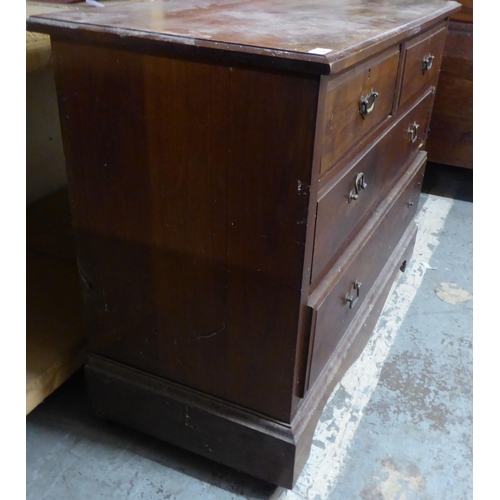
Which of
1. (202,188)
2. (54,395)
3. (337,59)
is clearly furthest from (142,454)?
(337,59)

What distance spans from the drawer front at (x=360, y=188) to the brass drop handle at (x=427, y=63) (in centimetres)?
9

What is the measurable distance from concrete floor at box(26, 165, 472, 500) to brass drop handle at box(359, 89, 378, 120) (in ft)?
2.37

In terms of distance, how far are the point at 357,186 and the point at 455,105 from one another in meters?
1.45

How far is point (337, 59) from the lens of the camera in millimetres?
705

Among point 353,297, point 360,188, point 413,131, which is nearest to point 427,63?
point 413,131

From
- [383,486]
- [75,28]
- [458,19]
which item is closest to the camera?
[75,28]

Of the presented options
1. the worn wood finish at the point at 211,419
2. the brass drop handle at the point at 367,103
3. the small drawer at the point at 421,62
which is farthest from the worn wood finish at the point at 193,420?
the small drawer at the point at 421,62

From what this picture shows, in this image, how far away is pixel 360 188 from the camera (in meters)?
1.06

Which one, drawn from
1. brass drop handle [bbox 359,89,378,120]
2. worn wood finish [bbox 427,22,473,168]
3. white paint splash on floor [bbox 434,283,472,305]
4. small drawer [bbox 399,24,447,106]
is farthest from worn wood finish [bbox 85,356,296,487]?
worn wood finish [bbox 427,22,473,168]

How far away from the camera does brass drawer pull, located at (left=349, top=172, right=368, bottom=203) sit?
40.3 inches

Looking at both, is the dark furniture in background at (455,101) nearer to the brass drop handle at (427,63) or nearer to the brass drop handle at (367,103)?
the brass drop handle at (427,63)

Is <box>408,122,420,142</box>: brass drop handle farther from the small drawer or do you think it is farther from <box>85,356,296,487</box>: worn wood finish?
<box>85,356,296,487</box>: worn wood finish

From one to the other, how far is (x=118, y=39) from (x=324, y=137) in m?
0.34

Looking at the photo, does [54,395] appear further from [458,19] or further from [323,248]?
[458,19]
